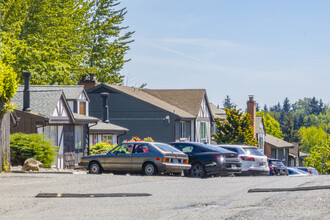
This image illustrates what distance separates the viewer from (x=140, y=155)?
25.8 meters

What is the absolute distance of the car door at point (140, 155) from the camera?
2562 centimetres

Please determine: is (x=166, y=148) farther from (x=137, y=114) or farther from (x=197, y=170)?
(x=137, y=114)

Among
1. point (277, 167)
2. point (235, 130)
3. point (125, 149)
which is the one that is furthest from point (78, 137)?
point (235, 130)

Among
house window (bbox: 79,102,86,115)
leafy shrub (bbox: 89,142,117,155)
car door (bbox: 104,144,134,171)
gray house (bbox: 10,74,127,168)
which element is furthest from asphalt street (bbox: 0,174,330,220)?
house window (bbox: 79,102,86,115)

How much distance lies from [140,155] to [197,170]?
2443 mm

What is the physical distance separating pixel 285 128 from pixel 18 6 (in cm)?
11294

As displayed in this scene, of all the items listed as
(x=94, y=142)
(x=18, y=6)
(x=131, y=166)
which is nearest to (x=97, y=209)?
(x=131, y=166)

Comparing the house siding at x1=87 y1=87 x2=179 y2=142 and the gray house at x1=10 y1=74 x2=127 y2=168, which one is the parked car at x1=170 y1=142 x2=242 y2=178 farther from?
the house siding at x1=87 y1=87 x2=179 y2=142

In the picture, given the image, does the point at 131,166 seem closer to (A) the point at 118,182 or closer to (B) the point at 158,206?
(A) the point at 118,182

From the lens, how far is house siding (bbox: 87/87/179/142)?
5475 cm

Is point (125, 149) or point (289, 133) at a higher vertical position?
point (289, 133)

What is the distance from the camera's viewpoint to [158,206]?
1370 cm

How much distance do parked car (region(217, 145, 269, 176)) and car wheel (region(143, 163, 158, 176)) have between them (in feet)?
18.1

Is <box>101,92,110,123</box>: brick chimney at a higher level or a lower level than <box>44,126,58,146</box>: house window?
higher
